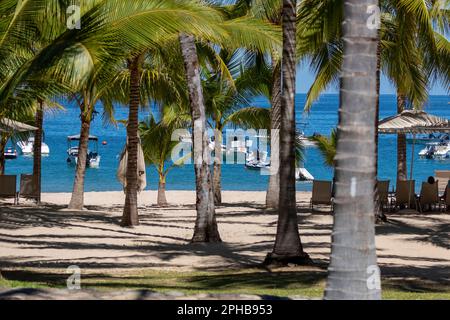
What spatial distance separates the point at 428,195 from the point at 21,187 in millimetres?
10916

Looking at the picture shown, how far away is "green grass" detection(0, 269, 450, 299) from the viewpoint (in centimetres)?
952

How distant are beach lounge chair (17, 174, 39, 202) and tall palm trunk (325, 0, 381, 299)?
Answer: 18.1 metres

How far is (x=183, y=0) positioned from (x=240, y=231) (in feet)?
24.9

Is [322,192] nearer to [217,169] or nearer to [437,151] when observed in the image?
[217,169]

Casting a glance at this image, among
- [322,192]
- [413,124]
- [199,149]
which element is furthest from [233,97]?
[199,149]

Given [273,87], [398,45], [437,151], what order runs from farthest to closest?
1. [437,151]
2. [273,87]
3. [398,45]

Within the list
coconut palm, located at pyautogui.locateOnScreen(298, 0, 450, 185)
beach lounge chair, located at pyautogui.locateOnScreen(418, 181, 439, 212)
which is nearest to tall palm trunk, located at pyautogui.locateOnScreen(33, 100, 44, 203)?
coconut palm, located at pyautogui.locateOnScreen(298, 0, 450, 185)

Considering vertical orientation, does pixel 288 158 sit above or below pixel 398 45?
below

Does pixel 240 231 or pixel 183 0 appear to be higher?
pixel 183 0

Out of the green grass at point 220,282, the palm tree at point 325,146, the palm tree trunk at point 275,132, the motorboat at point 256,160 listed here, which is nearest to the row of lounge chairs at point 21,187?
the palm tree trunk at point 275,132

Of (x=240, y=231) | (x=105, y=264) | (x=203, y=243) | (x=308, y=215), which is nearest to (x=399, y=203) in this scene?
(x=308, y=215)

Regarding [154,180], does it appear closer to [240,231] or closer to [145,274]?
[240,231]

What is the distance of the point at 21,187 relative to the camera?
23.3m

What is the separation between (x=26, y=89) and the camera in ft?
37.0
